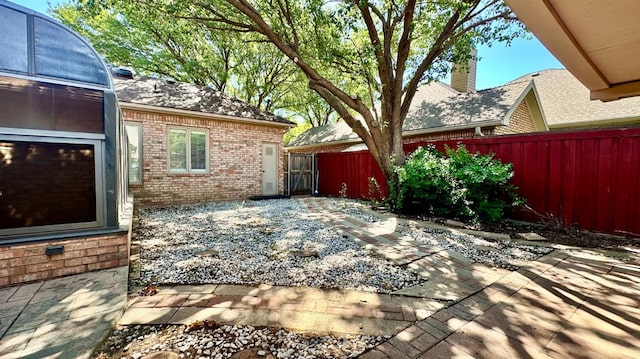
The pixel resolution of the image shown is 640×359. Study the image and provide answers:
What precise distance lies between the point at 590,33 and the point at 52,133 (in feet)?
17.3

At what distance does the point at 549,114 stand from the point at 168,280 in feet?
47.7

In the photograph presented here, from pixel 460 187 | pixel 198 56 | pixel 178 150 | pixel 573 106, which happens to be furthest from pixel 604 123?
pixel 198 56

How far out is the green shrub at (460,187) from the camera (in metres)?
5.29

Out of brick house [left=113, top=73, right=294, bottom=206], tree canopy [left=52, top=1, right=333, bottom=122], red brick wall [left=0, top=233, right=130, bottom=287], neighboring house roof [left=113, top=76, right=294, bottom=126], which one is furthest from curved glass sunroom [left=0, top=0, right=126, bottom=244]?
tree canopy [left=52, top=1, right=333, bottom=122]

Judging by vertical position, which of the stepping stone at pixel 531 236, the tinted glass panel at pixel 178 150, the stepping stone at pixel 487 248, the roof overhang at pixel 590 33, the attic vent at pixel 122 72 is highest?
the attic vent at pixel 122 72

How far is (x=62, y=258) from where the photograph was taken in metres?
2.78

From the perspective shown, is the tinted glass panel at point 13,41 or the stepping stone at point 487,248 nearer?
the tinted glass panel at point 13,41

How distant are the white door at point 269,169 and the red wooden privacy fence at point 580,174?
6713mm

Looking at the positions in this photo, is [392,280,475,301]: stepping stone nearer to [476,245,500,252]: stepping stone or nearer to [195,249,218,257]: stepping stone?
[476,245,500,252]: stepping stone

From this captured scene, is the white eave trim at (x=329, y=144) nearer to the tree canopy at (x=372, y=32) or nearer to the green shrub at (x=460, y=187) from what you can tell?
the tree canopy at (x=372, y=32)

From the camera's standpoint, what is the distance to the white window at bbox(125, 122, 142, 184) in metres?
7.35

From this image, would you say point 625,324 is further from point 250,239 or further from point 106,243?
point 106,243

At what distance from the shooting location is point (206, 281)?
110 inches

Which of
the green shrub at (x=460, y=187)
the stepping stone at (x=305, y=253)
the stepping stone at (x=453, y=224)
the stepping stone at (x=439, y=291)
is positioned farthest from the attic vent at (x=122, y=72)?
the stepping stone at (x=453, y=224)
